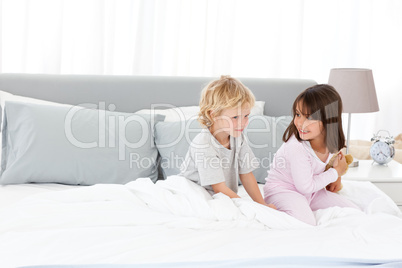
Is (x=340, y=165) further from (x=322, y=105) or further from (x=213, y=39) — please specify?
(x=213, y=39)

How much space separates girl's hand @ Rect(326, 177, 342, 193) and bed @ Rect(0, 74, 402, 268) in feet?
0.17

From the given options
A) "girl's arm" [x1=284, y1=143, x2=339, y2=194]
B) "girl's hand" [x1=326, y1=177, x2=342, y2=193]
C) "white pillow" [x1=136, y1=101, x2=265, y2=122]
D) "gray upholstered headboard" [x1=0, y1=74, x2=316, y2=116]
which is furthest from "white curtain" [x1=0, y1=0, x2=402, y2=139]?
"girl's arm" [x1=284, y1=143, x2=339, y2=194]

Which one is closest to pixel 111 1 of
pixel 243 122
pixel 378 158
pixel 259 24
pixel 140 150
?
pixel 259 24

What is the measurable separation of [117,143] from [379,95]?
205 centimetres

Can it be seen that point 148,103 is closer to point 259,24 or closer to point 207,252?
point 259,24

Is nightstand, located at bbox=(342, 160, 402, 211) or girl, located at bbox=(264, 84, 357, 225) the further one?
nightstand, located at bbox=(342, 160, 402, 211)

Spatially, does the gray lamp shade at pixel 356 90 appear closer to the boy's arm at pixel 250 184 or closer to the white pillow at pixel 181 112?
the white pillow at pixel 181 112

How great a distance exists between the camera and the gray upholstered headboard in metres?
2.84

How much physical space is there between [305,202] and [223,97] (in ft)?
1.73

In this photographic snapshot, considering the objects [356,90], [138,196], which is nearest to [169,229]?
[138,196]

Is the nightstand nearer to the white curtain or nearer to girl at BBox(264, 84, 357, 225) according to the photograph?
girl at BBox(264, 84, 357, 225)

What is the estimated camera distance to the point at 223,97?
80.7 inches

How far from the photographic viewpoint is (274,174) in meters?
2.23

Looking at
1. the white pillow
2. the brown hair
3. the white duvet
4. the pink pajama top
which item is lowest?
the white duvet
